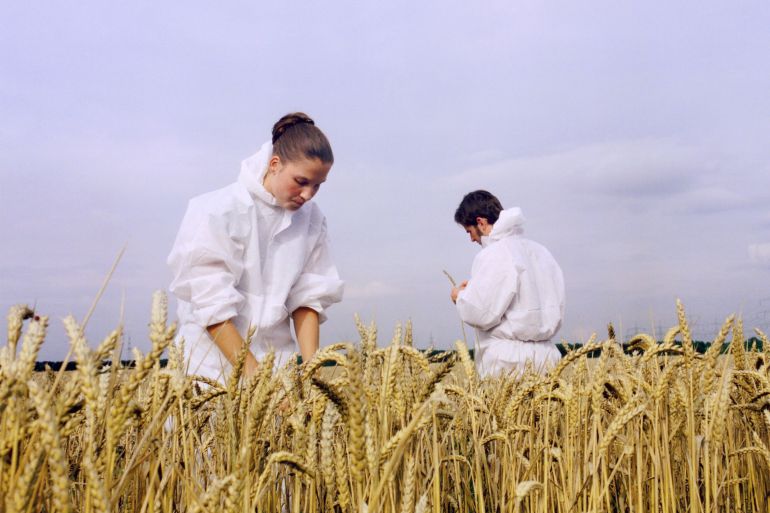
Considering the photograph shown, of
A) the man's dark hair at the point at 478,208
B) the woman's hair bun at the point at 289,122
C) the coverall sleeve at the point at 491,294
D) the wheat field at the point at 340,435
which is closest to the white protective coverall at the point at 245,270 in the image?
the woman's hair bun at the point at 289,122

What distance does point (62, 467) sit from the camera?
655 millimetres

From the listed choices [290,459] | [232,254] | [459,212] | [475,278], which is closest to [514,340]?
[475,278]

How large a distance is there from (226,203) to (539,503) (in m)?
1.69

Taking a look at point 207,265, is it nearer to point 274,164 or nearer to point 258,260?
point 258,260

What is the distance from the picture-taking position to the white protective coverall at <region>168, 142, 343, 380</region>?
261 cm

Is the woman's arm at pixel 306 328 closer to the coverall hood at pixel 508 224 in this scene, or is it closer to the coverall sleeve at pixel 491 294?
the coverall sleeve at pixel 491 294

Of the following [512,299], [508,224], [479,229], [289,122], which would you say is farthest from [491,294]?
[289,122]

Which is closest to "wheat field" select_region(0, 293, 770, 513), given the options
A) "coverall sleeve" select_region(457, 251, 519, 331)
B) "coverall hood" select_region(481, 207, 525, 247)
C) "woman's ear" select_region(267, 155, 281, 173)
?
"woman's ear" select_region(267, 155, 281, 173)

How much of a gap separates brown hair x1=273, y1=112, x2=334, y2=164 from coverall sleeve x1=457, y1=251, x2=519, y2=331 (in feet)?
6.32

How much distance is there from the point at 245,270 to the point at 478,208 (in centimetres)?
261

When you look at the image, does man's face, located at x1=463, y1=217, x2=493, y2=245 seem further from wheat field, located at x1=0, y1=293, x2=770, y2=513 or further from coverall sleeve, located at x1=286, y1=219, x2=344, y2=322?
wheat field, located at x1=0, y1=293, x2=770, y2=513

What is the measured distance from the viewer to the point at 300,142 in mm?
2752

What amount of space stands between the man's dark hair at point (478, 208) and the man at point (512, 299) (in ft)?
0.75

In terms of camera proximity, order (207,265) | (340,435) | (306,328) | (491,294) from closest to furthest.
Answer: (340,435)
(207,265)
(306,328)
(491,294)
